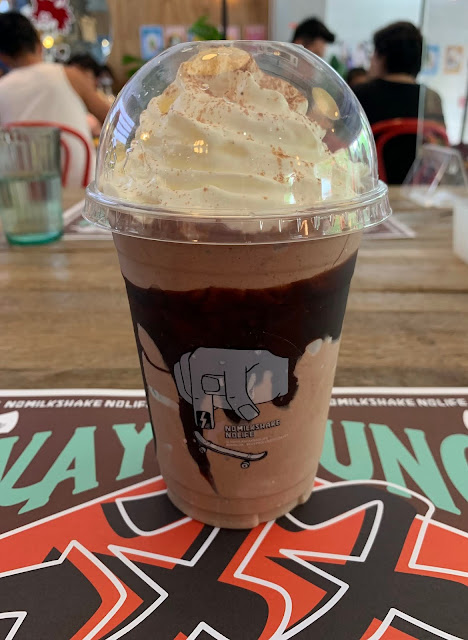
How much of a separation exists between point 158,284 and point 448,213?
5.06 ft

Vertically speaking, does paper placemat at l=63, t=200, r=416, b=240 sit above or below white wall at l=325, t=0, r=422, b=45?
below

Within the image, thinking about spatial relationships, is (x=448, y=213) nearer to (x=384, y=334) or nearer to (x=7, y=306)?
(x=384, y=334)

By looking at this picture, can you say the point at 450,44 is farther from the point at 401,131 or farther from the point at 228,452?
the point at 228,452

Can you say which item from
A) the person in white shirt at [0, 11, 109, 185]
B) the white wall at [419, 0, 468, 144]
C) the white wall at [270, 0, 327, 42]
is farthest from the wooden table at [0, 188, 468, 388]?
the white wall at [270, 0, 327, 42]

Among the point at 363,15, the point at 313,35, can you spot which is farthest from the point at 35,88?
the point at 363,15

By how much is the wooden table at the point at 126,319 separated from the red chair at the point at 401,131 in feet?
4.44

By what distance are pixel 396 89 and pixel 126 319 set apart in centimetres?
266

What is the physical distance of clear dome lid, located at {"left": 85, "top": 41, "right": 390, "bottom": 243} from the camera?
45 centimetres

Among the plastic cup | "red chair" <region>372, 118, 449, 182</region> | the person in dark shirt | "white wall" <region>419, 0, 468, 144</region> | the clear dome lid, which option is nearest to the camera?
the clear dome lid

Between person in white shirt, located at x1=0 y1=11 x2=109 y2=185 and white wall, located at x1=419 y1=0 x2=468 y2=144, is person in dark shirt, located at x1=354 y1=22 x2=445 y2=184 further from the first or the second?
person in white shirt, located at x1=0 y1=11 x2=109 y2=185

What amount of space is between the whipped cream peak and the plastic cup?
1.04 m

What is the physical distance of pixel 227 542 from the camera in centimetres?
55

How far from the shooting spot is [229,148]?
468 mm

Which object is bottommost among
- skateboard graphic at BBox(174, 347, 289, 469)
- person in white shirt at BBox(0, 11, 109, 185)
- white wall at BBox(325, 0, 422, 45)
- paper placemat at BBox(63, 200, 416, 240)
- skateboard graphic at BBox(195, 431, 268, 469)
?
paper placemat at BBox(63, 200, 416, 240)
